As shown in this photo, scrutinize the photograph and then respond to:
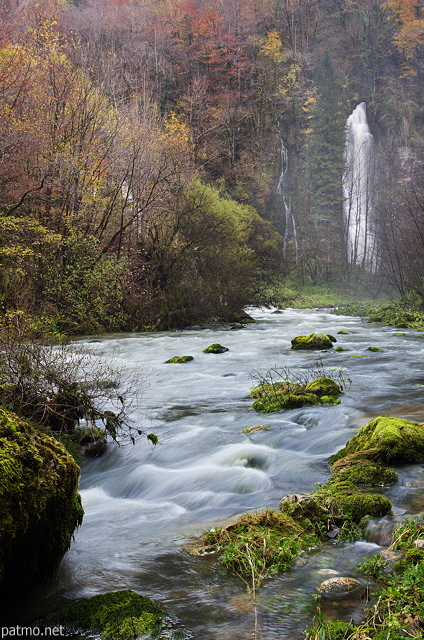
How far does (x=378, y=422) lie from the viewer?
21.6 feet

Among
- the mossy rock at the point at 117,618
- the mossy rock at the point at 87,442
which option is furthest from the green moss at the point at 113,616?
the mossy rock at the point at 87,442

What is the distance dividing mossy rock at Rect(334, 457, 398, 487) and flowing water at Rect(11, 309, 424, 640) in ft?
0.42

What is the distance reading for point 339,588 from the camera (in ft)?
11.9

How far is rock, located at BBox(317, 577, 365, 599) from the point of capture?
3.60 metres

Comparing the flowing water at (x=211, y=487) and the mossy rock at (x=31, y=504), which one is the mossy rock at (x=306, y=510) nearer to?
the flowing water at (x=211, y=487)

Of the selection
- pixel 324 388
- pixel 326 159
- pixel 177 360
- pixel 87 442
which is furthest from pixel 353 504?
pixel 326 159

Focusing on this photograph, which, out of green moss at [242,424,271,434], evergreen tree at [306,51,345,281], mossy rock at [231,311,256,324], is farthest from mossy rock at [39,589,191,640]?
evergreen tree at [306,51,345,281]

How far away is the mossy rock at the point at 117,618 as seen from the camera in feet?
10.6

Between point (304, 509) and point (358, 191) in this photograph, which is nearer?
point (304, 509)

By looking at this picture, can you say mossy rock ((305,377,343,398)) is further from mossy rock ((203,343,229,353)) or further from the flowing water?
mossy rock ((203,343,229,353))

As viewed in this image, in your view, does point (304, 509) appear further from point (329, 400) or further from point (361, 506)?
point (329, 400)

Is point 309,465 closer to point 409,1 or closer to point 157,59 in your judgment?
point 157,59

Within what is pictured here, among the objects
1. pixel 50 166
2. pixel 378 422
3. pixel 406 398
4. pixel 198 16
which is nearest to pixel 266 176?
pixel 198 16

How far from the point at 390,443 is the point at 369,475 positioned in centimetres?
69
